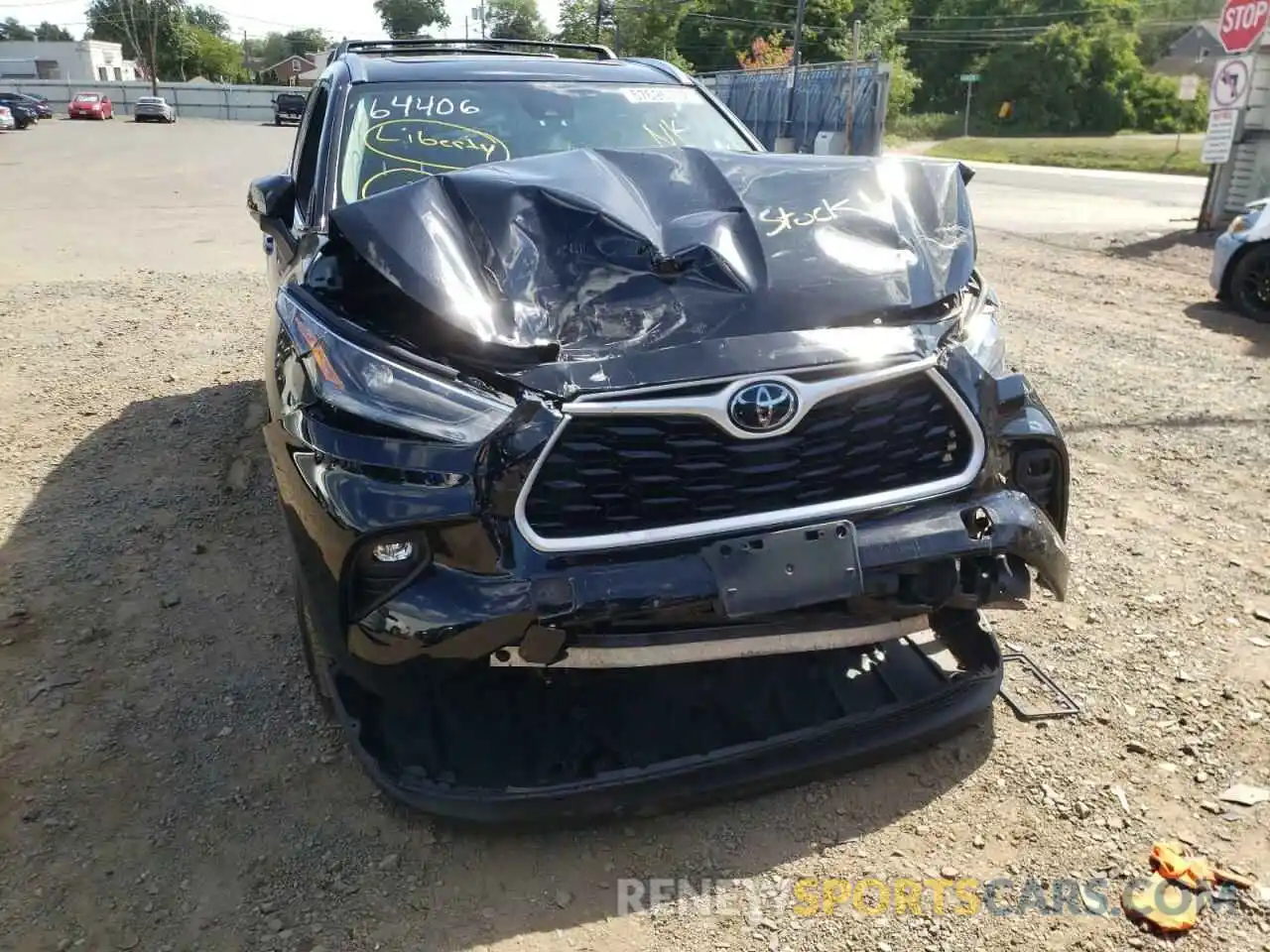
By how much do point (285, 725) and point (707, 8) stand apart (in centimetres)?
5734

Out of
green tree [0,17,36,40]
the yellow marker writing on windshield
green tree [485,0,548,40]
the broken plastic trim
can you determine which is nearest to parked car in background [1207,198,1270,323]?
the yellow marker writing on windshield

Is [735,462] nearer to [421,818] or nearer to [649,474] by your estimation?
[649,474]

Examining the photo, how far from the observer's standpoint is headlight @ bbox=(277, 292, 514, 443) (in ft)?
7.32

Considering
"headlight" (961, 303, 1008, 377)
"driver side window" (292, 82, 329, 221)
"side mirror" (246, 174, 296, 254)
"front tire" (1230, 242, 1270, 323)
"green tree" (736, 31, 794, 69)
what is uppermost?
"green tree" (736, 31, 794, 69)

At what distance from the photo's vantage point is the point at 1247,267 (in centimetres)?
788

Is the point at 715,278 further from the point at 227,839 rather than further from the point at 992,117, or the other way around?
the point at 992,117

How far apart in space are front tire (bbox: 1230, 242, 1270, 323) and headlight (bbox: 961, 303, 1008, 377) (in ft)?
20.5

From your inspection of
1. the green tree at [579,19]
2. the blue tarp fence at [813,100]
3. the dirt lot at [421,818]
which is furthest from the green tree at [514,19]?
the dirt lot at [421,818]

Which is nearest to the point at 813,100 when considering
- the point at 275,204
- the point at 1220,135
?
the point at 1220,135

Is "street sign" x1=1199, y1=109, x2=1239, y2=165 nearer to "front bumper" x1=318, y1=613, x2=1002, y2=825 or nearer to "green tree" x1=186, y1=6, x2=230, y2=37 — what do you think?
"front bumper" x1=318, y1=613, x2=1002, y2=825

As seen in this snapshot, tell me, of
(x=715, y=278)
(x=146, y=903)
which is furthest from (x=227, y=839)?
(x=715, y=278)

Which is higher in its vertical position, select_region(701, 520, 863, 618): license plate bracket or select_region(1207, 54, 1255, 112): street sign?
select_region(1207, 54, 1255, 112): street sign

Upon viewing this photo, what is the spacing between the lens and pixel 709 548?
7.50ft

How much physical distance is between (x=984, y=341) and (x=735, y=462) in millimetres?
825
